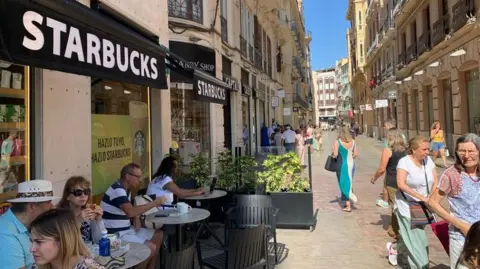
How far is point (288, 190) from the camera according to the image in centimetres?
693

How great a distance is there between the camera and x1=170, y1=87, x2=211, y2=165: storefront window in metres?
11.3

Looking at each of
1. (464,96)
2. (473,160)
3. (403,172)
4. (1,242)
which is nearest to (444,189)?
(473,160)

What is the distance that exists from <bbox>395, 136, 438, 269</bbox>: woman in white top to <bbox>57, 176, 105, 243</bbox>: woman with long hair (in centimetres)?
312

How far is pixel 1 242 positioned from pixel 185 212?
2.50m

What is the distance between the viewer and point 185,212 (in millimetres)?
4871

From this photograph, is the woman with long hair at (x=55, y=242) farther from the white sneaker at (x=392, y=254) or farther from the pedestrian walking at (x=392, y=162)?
the pedestrian walking at (x=392, y=162)

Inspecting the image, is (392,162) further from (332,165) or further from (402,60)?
(402,60)

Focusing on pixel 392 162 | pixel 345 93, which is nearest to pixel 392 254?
pixel 392 162

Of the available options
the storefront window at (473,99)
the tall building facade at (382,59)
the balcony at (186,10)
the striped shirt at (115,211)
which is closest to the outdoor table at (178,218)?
the striped shirt at (115,211)

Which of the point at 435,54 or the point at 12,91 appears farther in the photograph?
the point at 435,54

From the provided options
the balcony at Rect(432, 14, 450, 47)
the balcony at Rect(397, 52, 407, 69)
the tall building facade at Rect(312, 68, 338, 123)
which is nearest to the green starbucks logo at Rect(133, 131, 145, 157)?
the balcony at Rect(432, 14, 450, 47)

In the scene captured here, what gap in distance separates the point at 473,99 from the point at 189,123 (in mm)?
10889

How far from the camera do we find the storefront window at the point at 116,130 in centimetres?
565

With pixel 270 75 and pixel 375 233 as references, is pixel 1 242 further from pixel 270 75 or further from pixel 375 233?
pixel 270 75
